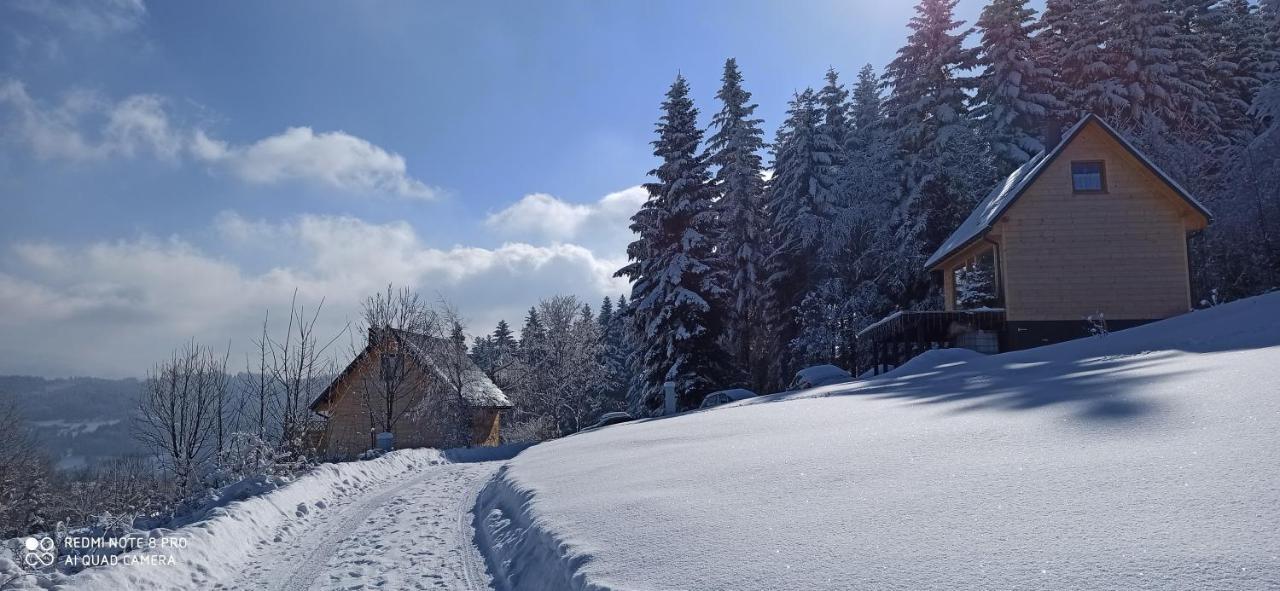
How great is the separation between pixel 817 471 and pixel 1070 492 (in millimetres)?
2131

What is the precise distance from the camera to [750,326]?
37844 millimetres

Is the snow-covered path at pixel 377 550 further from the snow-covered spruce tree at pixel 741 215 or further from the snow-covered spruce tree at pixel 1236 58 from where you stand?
the snow-covered spruce tree at pixel 1236 58

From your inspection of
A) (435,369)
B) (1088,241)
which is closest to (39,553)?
(1088,241)

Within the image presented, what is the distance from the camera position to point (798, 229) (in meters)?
37.0

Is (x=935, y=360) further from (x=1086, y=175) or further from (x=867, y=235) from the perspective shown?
(x=867, y=235)

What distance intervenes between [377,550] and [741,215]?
3112cm

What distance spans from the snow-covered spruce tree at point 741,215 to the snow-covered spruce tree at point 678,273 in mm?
3689

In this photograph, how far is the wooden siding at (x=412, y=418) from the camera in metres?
29.5

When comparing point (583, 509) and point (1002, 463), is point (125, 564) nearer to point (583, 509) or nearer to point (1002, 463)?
point (583, 509)

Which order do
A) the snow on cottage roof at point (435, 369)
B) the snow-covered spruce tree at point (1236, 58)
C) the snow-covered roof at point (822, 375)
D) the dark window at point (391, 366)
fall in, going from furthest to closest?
the snow-covered spruce tree at point (1236, 58) < the snow on cottage roof at point (435, 369) < the dark window at point (391, 366) < the snow-covered roof at point (822, 375)

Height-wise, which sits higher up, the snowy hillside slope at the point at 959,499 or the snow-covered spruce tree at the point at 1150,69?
the snow-covered spruce tree at the point at 1150,69

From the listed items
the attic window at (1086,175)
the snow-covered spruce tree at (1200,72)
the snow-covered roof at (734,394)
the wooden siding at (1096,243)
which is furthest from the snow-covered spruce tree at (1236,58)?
the snow-covered roof at (734,394)

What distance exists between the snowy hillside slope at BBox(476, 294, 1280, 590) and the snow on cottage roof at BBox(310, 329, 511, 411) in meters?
20.9

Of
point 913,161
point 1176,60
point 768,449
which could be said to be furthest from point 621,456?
point 1176,60
